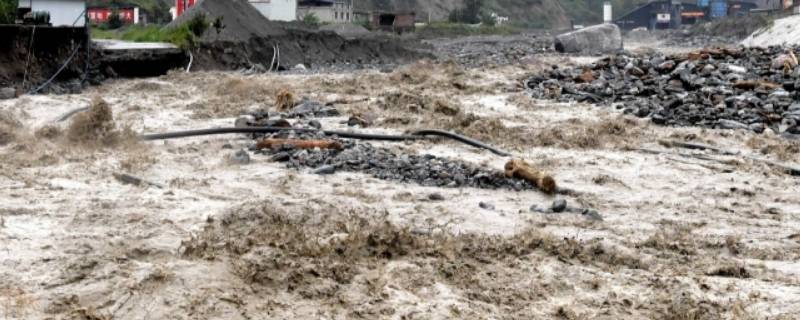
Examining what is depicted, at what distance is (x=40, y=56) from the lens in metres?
20.4

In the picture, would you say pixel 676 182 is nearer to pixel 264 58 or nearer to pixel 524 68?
pixel 524 68

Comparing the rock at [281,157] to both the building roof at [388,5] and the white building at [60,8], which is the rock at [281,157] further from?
the building roof at [388,5]

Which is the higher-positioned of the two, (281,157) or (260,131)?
(260,131)

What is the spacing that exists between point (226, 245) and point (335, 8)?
6046 cm

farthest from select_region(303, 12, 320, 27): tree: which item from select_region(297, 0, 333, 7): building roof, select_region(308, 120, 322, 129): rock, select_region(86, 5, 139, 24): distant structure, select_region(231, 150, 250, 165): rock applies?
select_region(231, 150, 250, 165): rock

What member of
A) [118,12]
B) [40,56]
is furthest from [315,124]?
[118,12]

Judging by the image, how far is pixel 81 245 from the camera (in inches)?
263

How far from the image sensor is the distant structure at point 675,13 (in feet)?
288

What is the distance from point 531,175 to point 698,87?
837 centimetres

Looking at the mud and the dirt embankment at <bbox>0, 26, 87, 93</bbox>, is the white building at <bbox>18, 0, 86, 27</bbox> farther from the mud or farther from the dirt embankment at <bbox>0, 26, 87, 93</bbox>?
the mud

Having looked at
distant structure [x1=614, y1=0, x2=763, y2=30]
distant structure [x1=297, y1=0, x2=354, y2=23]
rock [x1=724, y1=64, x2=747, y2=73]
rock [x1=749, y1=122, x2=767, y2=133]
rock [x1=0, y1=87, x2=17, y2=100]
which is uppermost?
distant structure [x1=614, y1=0, x2=763, y2=30]

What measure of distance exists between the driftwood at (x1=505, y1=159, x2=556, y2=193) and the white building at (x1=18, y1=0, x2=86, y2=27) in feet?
59.9

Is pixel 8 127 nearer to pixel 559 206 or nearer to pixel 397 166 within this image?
pixel 397 166

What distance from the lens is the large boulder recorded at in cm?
3841
